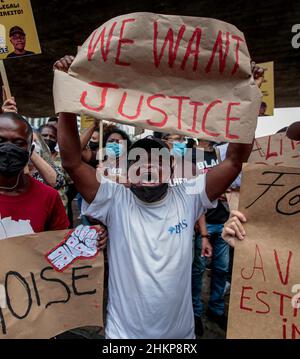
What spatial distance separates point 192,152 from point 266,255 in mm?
2198

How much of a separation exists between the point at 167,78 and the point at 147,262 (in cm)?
80

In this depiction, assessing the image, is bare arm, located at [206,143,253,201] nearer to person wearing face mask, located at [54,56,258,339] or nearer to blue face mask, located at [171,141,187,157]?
person wearing face mask, located at [54,56,258,339]

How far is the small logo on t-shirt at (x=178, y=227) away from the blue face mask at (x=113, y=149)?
6.07 ft

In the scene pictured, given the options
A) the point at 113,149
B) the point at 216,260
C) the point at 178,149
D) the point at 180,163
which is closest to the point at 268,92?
the point at 178,149

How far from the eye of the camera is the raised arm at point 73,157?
157 centimetres

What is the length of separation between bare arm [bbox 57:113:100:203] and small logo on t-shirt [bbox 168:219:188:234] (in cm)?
39

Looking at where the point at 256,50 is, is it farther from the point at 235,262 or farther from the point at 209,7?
the point at 235,262

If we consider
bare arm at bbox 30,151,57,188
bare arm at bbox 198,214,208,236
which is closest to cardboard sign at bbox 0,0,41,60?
bare arm at bbox 30,151,57,188

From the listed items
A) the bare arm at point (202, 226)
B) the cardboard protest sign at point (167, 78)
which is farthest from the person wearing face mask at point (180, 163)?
the cardboard protest sign at point (167, 78)

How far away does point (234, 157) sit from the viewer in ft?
5.46

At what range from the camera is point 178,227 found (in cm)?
165

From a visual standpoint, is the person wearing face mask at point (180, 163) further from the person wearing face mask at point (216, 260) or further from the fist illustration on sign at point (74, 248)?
the fist illustration on sign at point (74, 248)

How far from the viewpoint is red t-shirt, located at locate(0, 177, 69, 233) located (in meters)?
1.60

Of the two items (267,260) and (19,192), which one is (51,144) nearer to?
(19,192)
